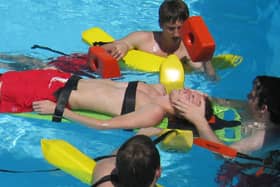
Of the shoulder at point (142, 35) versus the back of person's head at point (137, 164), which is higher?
the shoulder at point (142, 35)

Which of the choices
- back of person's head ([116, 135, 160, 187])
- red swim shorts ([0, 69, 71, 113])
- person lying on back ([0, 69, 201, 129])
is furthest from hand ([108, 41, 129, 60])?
back of person's head ([116, 135, 160, 187])

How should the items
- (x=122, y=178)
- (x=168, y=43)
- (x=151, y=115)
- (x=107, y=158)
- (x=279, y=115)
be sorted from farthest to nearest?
1. (x=168, y=43)
2. (x=151, y=115)
3. (x=279, y=115)
4. (x=107, y=158)
5. (x=122, y=178)

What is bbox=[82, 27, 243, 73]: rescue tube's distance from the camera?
4930mm

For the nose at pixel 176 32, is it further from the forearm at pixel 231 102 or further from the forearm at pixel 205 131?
the forearm at pixel 205 131

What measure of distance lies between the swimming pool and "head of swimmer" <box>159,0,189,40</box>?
43 cm

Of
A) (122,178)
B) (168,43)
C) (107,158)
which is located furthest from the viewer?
(168,43)

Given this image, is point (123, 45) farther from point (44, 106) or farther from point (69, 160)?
point (69, 160)

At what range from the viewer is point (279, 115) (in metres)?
3.79

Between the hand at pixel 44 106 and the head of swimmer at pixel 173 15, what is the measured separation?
1.28 m

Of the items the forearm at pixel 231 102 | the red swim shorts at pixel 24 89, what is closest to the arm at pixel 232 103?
the forearm at pixel 231 102

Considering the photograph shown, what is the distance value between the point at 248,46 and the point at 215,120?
190 centimetres

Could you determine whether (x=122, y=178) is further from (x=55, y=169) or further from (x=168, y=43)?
(x=168, y=43)

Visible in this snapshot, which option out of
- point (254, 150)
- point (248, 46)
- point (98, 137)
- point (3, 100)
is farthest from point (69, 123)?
point (248, 46)

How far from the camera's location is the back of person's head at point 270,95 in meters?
3.81
